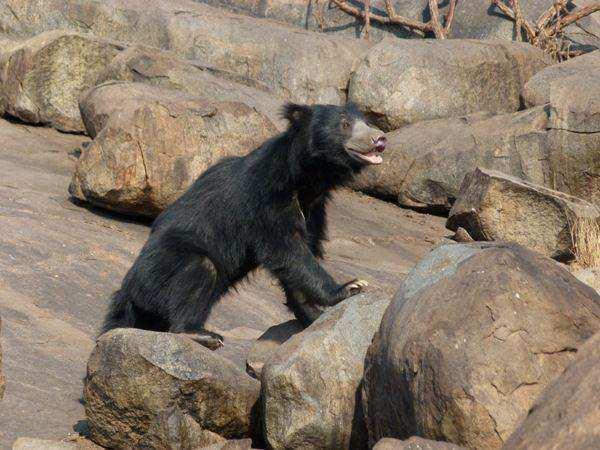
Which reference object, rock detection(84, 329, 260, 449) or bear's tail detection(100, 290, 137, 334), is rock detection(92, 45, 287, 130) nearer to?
bear's tail detection(100, 290, 137, 334)

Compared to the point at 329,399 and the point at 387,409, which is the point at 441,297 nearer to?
the point at 387,409

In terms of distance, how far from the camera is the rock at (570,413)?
2.95 m

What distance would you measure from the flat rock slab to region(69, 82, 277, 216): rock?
276mm

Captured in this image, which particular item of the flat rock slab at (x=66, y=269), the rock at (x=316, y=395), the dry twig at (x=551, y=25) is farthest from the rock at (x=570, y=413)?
the dry twig at (x=551, y=25)

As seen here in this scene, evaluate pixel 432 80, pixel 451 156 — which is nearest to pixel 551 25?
pixel 432 80

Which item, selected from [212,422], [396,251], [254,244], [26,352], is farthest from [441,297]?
[396,251]

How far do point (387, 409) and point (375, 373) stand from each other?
0.17 metres

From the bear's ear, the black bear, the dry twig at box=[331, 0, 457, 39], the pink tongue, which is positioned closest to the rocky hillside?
the dry twig at box=[331, 0, 457, 39]

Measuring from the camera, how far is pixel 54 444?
514cm

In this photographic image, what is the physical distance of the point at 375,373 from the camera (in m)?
4.54

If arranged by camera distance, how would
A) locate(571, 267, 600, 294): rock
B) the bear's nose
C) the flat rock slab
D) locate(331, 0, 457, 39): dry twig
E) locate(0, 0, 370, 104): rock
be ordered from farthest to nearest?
locate(331, 0, 457, 39): dry twig → locate(0, 0, 370, 104): rock → locate(571, 267, 600, 294): rock → the bear's nose → the flat rock slab

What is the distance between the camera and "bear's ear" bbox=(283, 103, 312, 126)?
682cm

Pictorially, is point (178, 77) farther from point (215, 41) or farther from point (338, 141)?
point (338, 141)

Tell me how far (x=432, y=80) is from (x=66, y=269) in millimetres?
7465
